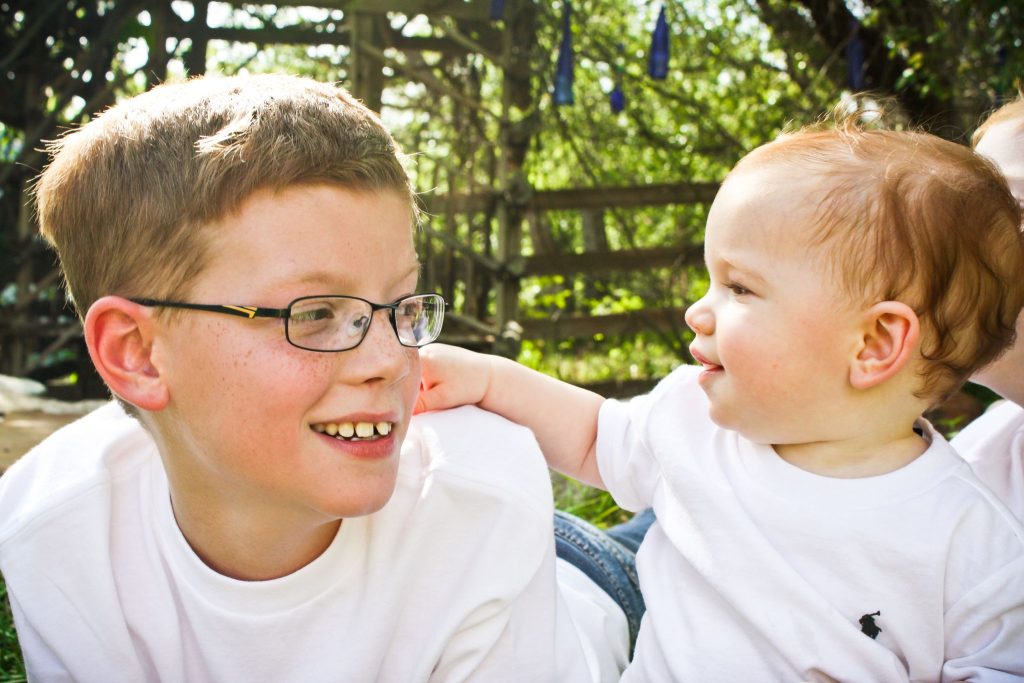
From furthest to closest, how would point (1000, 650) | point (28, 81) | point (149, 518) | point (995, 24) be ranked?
point (28, 81) → point (995, 24) → point (149, 518) → point (1000, 650)

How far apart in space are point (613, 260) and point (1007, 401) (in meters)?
5.70

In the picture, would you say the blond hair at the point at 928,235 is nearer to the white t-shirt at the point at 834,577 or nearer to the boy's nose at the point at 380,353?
the white t-shirt at the point at 834,577

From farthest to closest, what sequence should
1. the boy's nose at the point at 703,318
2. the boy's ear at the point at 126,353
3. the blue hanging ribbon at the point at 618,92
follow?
the blue hanging ribbon at the point at 618,92 → the boy's nose at the point at 703,318 → the boy's ear at the point at 126,353

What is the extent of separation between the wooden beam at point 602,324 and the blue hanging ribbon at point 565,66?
71.4 inches

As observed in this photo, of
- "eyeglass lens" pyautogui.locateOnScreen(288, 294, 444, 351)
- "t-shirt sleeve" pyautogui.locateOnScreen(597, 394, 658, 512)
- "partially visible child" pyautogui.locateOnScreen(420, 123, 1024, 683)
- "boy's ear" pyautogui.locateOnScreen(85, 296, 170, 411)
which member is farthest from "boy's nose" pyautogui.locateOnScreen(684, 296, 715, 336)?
"boy's ear" pyautogui.locateOnScreen(85, 296, 170, 411)

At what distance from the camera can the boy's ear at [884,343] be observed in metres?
1.67

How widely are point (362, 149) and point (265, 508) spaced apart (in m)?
0.66

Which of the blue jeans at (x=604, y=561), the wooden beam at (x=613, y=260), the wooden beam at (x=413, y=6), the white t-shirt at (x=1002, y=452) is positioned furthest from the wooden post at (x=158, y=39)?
the white t-shirt at (x=1002, y=452)

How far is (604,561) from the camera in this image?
243 centimetres

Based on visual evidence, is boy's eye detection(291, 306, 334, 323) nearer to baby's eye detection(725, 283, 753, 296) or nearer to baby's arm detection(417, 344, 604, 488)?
baby's arm detection(417, 344, 604, 488)

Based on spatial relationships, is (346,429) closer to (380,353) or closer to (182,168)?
(380,353)

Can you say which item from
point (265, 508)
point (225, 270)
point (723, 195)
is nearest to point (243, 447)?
point (265, 508)

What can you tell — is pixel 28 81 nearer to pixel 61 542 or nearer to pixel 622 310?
pixel 622 310

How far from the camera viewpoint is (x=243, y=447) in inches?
61.2
